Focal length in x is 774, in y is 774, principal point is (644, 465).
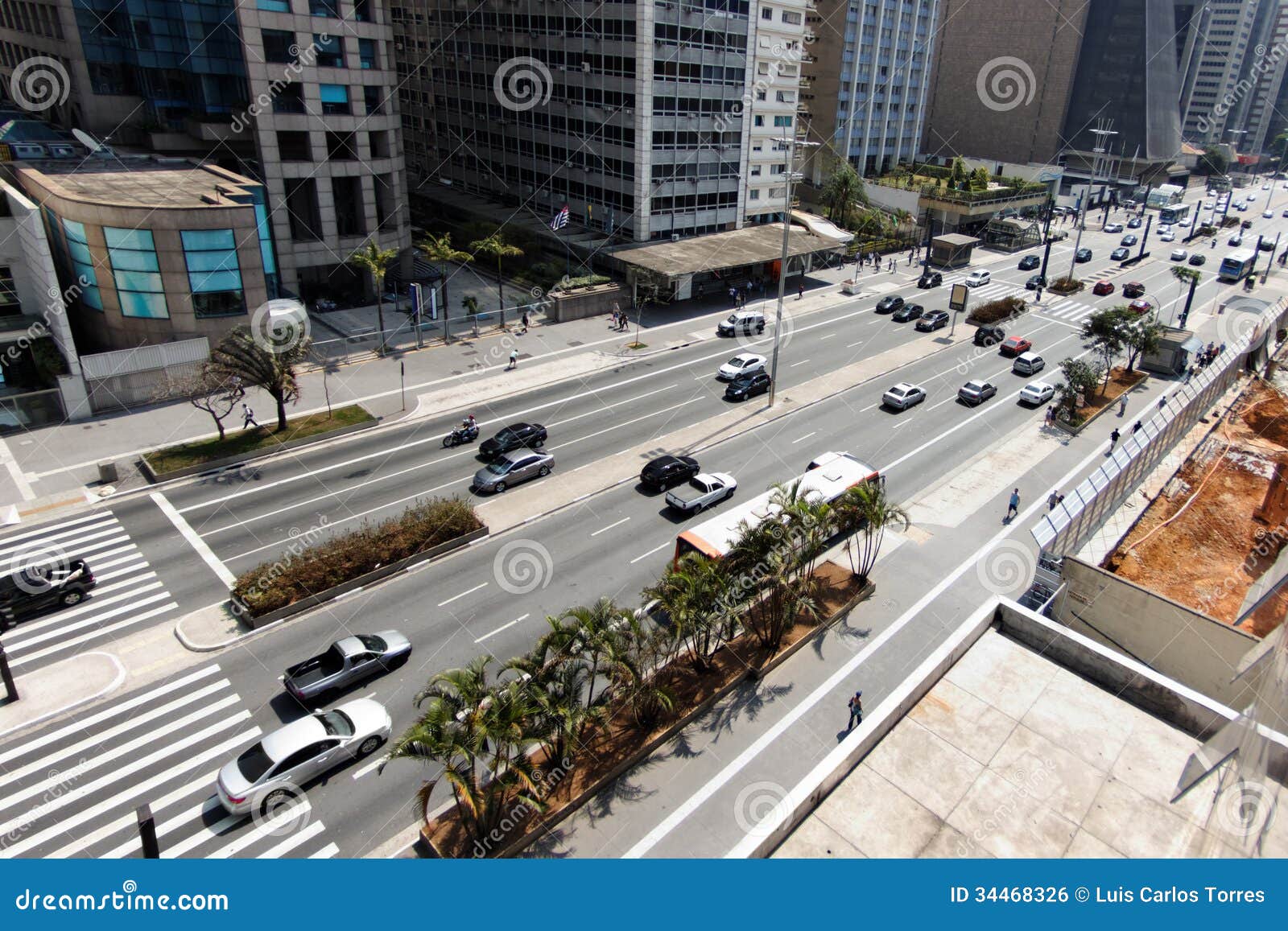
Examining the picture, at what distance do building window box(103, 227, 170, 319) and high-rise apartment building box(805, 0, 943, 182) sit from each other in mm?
77069

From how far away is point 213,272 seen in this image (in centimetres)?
4288

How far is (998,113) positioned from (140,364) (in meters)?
132

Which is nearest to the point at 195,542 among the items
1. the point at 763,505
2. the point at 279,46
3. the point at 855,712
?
the point at 763,505

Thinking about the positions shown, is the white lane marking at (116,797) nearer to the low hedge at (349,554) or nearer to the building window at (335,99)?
the low hedge at (349,554)

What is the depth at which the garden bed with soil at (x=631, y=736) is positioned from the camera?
1817 cm

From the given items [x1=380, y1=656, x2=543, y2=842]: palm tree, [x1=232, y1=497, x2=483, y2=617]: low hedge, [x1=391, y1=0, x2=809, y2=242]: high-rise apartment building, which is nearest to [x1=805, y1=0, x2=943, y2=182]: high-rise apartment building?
[x1=391, y1=0, x2=809, y2=242]: high-rise apartment building

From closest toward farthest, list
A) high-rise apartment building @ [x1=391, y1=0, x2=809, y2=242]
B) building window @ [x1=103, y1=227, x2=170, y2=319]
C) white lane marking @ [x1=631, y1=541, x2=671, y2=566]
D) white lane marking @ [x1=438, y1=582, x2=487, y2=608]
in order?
white lane marking @ [x1=438, y1=582, x2=487, y2=608] < white lane marking @ [x1=631, y1=541, x2=671, y2=566] < building window @ [x1=103, y1=227, x2=170, y2=319] < high-rise apartment building @ [x1=391, y1=0, x2=809, y2=242]

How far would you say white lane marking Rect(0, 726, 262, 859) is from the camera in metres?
18.5

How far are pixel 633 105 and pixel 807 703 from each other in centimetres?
5221

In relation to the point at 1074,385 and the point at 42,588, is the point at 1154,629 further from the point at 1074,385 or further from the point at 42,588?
the point at 42,588

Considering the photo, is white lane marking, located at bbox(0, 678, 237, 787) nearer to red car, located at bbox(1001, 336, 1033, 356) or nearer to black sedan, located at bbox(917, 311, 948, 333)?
red car, located at bbox(1001, 336, 1033, 356)

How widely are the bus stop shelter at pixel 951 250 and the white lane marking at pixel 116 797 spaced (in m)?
73.5

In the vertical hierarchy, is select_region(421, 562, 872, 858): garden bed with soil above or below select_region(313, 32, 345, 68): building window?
below

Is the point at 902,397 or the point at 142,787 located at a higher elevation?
the point at 902,397
